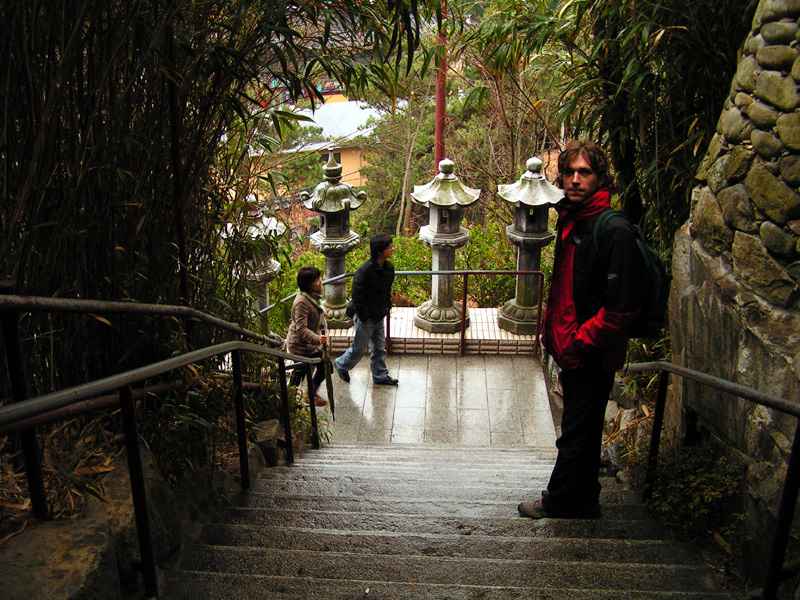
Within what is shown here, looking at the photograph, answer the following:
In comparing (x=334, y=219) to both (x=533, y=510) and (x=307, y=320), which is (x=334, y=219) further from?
(x=533, y=510)

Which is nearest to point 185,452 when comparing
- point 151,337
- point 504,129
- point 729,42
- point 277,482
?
point 151,337

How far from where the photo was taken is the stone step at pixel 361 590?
7.09ft

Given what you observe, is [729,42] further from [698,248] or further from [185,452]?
[185,452]

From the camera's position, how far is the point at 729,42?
354cm

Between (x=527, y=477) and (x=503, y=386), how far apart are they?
7.91ft

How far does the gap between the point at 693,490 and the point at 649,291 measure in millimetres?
770

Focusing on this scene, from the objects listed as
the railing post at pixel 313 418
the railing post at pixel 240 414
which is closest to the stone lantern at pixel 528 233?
the railing post at pixel 313 418

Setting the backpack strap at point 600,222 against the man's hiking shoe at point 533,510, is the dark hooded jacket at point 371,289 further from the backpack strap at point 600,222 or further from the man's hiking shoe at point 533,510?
the backpack strap at point 600,222

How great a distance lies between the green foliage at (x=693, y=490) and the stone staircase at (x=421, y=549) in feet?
0.29

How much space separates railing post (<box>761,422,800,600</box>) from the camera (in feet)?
6.51

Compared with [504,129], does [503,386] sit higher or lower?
lower

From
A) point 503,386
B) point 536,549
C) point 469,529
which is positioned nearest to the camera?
point 536,549

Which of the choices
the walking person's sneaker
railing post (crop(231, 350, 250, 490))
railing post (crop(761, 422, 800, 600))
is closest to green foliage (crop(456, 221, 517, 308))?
the walking person's sneaker

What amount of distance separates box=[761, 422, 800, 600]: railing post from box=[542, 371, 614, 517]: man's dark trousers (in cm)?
97
